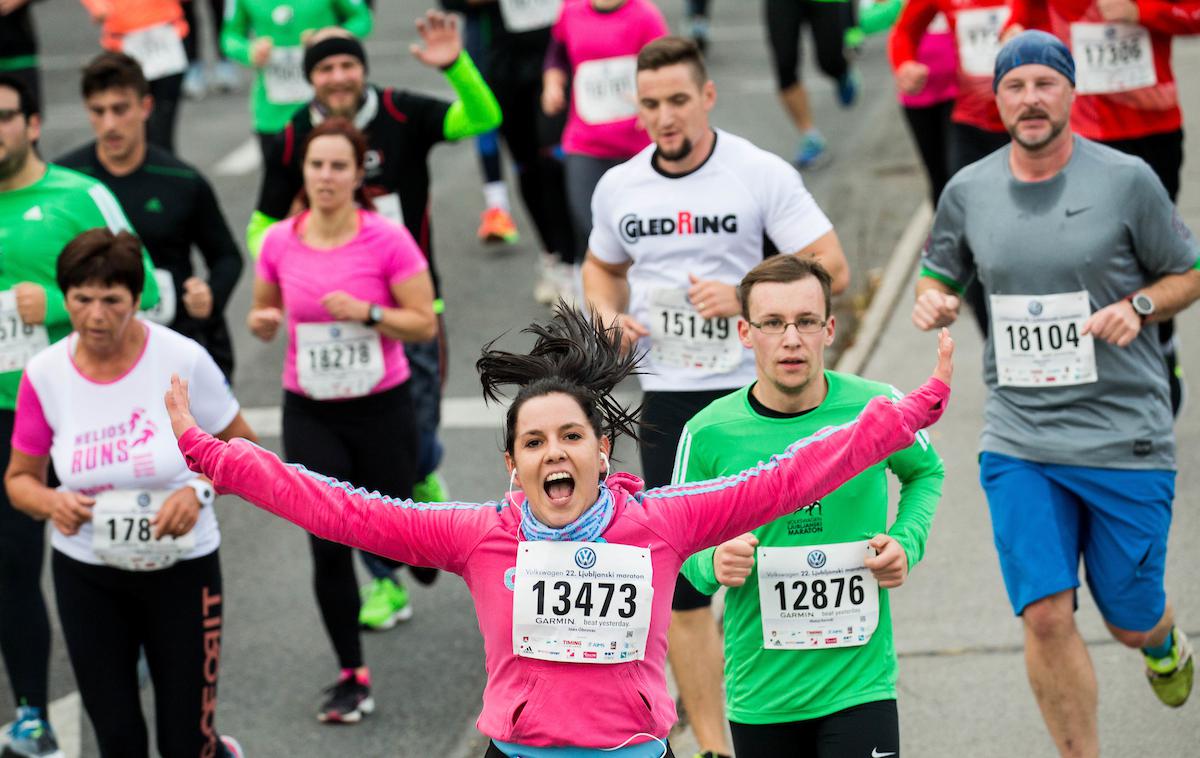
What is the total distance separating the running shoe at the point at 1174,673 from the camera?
5.66 m

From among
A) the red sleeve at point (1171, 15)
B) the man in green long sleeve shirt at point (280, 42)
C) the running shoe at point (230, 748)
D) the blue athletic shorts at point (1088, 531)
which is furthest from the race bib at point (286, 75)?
the blue athletic shorts at point (1088, 531)

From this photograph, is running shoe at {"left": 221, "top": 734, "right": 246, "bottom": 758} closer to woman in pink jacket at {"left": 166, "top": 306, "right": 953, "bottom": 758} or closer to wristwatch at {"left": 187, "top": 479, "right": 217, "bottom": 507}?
wristwatch at {"left": 187, "top": 479, "right": 217, "bottom": 507}

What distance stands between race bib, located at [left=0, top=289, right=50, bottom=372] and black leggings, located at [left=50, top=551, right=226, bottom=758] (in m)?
1.03

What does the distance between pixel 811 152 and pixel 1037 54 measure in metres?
7.52

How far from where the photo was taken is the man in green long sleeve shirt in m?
9.77

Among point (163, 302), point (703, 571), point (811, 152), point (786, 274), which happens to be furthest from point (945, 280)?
point (811, 152)

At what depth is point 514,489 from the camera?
4.41 metres

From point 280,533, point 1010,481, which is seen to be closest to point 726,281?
point 1010,481

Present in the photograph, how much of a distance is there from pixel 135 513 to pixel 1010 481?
2.50 m

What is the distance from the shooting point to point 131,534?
17.8ft

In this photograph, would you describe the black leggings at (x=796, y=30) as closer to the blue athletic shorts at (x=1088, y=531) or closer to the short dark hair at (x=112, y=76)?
the short dark hair at (x=112, y=76)

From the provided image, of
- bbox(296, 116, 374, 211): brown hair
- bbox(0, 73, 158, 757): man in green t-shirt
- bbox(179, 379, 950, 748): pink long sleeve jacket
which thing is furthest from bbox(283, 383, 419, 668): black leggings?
bbox(179, 379, 950, 748): pink long sleeve jacket

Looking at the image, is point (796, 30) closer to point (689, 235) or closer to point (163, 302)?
point (163, 302)

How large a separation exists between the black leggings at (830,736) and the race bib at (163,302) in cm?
309
